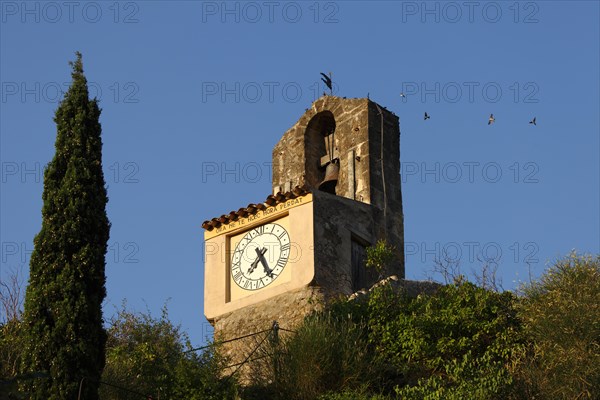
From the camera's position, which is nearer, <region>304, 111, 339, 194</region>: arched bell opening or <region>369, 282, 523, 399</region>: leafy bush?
<region>369, 282, 523, 399</region>: leafy bush

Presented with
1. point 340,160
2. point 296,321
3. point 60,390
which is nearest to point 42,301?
point 60,390

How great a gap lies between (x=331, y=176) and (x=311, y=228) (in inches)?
126

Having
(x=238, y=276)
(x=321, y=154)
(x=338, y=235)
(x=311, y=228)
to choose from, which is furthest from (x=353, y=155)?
(x=238, y=276)

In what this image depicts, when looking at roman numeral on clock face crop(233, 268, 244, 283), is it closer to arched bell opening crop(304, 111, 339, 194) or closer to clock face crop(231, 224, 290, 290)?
clock face crop(231, 224, 290, 290)

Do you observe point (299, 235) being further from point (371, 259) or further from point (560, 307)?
point (560, 307)

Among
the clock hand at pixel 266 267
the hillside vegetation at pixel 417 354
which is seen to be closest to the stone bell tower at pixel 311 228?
the clock hand at pixel 266 267

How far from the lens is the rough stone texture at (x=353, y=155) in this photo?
26.5 m

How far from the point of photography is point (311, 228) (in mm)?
24453

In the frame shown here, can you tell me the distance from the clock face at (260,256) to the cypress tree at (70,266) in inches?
207

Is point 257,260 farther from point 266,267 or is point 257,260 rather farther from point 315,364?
point 315,364

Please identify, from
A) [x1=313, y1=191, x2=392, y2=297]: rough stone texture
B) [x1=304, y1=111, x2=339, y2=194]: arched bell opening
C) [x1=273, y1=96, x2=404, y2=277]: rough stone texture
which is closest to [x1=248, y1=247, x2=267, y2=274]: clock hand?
[x1=313, y1=191, x2=392, y2=297]: rough stone texture

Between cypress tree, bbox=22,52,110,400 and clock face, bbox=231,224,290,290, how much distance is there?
5259mm

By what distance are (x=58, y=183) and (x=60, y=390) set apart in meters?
3.47

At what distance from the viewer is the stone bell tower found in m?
24.4
